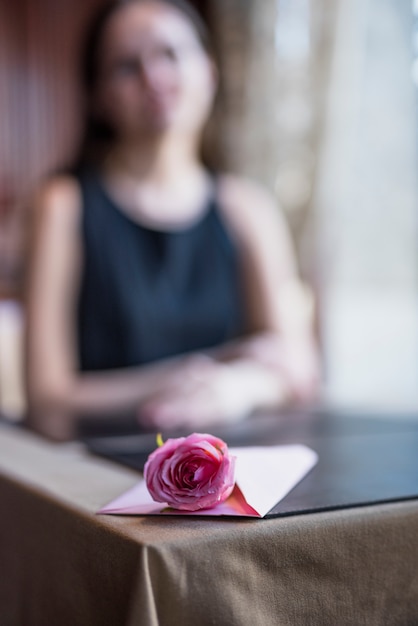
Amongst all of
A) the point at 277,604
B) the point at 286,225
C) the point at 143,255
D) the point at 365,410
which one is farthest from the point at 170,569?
the point at 286,225

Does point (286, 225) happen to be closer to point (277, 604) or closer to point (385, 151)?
point (385, 151)

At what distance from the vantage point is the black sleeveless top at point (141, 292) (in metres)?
Result: 1.72

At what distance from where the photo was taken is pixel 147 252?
1.80 meters

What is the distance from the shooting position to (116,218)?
1.78 metres

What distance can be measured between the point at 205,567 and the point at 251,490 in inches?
3.4

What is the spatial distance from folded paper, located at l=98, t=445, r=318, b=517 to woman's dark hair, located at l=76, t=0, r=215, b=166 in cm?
122

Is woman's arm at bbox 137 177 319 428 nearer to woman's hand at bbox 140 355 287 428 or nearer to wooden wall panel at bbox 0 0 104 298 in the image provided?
woman's hand at bbox 140 355 287 428

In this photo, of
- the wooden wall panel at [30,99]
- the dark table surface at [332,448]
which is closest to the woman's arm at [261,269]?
the dark table surface at [332,448]

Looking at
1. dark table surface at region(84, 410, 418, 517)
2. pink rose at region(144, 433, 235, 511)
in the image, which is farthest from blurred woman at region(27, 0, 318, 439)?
pink rose at region(144, 433, 235, 511)

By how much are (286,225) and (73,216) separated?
1.75m

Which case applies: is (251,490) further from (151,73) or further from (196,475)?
(151,73)

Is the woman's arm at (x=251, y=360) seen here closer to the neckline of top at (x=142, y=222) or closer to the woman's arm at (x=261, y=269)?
the woman's arm at (x=261, y=269)

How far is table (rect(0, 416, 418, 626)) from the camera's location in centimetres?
48

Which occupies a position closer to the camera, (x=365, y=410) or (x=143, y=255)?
(x=365, y=410)
